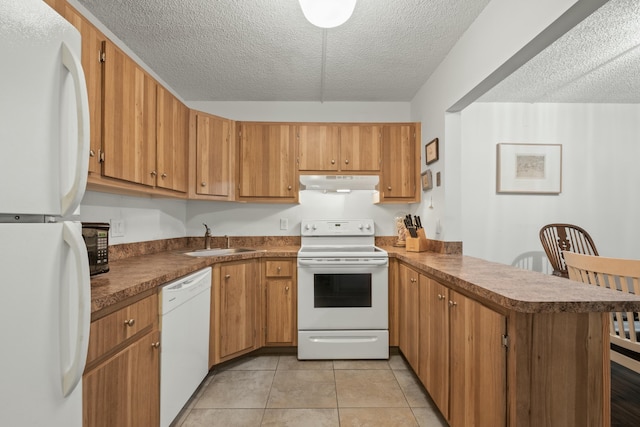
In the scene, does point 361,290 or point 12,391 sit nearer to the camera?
point 12,391

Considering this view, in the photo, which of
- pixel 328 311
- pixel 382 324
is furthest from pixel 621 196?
pixel 328 311

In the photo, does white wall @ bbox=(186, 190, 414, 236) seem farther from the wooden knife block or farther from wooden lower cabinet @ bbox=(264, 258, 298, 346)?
wooden lower cabinet @ bbox=(264, 258, 298, 346)

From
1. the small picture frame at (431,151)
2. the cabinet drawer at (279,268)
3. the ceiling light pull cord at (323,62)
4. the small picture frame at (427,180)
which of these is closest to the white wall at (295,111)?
the ceiling light pull cord at (323,62)

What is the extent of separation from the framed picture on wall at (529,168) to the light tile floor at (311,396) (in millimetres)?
2266

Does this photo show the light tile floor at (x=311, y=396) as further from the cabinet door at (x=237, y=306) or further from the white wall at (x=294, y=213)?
the white wall at (x=294, y=213)

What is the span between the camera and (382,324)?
8.20ft

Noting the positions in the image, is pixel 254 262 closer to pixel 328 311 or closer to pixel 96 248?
pixel 328 311

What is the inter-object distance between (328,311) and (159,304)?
1390 mm

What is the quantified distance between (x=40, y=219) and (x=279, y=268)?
1.97m

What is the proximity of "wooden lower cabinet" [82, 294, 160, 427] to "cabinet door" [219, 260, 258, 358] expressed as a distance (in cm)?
82

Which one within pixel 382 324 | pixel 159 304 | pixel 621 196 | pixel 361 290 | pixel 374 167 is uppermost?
pixel 374 167

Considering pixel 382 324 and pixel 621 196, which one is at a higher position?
pixel 621 196

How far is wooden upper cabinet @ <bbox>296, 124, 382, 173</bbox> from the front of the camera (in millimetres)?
2924

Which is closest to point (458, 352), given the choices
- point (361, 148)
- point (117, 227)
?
point (361, 148)
